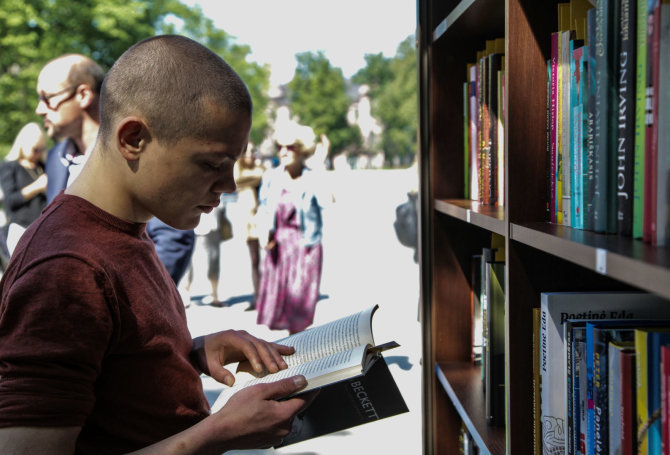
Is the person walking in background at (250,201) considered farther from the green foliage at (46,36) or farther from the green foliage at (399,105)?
the green foliage at (399,105)

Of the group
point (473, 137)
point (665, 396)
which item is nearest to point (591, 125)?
point (665, 396)

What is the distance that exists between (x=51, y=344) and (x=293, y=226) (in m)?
5.27

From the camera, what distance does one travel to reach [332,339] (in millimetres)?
1779

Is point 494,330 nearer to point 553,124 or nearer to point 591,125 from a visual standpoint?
point 553,124

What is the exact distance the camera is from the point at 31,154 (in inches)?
273

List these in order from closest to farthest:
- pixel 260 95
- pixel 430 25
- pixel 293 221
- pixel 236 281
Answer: pixel 430 25 < pixel 293 221 < pixel 236 281 < pixel 260 95

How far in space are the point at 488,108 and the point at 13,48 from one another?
2818cm

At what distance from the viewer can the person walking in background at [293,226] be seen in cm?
634

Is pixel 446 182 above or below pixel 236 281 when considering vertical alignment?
above

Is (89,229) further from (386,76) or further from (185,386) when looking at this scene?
(386,76)

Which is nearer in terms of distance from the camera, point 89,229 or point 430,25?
point 89,229

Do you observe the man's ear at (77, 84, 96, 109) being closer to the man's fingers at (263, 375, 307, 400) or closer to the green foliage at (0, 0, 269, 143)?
the man's fingers at (263, 375, 307, 400)

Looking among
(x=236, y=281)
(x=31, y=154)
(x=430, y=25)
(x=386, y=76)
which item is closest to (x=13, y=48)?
(x=236, y=281)

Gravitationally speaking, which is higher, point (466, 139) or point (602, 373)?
point (466, 139)
